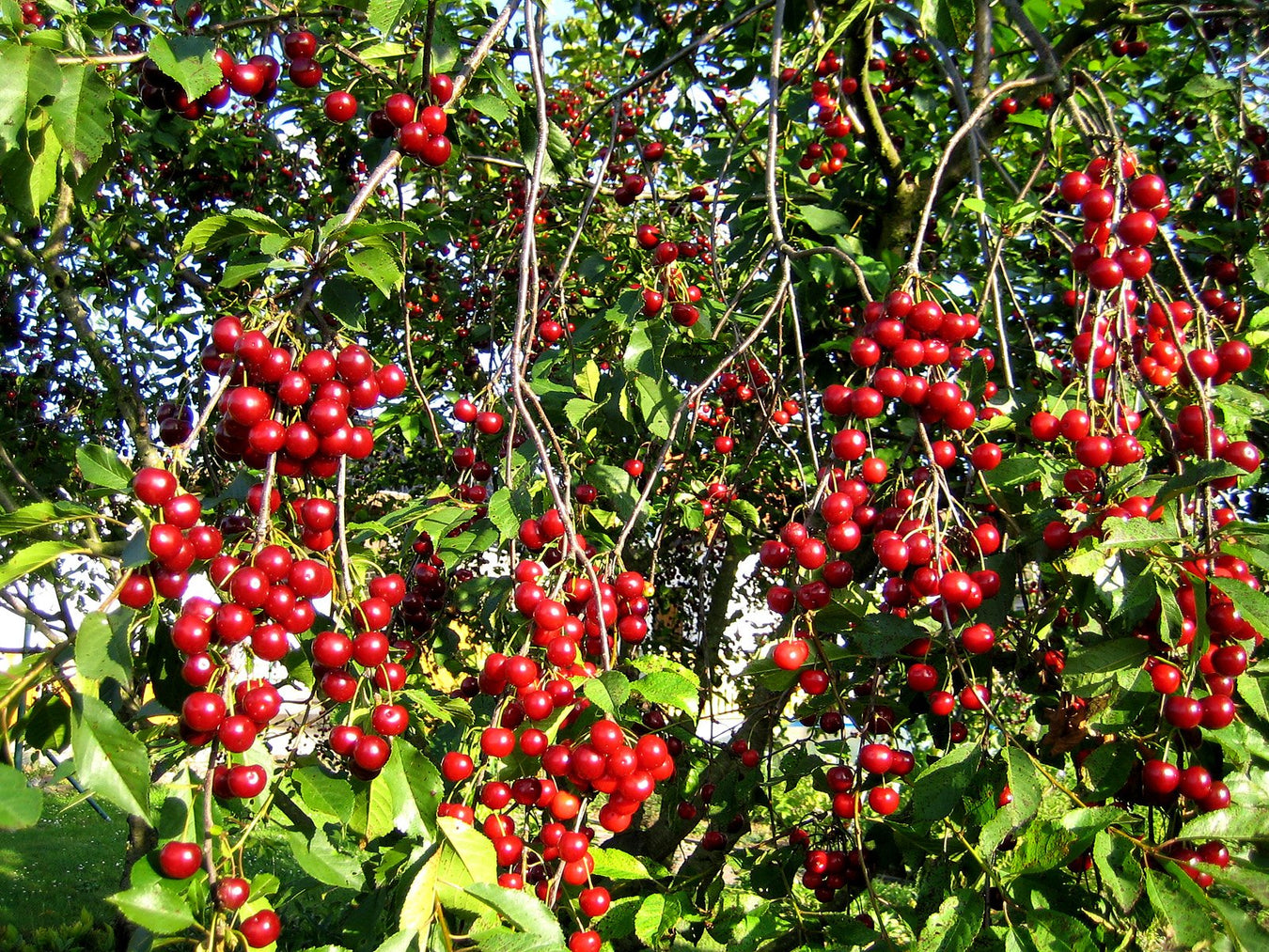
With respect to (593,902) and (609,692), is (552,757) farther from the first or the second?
(593,902)

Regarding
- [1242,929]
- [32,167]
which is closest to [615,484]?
[32,167]

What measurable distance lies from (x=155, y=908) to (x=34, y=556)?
1.43 ft

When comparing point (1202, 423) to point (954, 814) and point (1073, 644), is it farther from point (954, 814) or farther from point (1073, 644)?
point (954, 814)

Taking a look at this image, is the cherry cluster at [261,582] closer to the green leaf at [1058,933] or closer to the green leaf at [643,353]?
the green leaf at [643,353]

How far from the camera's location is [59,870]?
6.07m

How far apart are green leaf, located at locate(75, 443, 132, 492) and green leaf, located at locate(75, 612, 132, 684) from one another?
0.64ft

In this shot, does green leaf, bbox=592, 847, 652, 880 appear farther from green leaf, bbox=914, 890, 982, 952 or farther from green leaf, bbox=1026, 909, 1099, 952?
green leaf, bbox=1026, 909, 1099, 952

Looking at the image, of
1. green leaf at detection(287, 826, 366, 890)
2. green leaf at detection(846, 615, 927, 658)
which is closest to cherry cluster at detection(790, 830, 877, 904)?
green leaf at detection(846, 615, 927, 658)

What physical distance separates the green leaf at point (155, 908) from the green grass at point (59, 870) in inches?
150

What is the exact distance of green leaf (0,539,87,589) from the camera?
0.97 m

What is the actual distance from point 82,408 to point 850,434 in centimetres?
448

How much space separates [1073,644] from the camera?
1561 mm

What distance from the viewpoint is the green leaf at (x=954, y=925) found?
131cm

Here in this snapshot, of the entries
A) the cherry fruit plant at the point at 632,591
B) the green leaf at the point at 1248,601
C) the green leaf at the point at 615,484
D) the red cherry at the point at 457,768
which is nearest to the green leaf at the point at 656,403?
the cherry fruit plant at the point at 632,591
